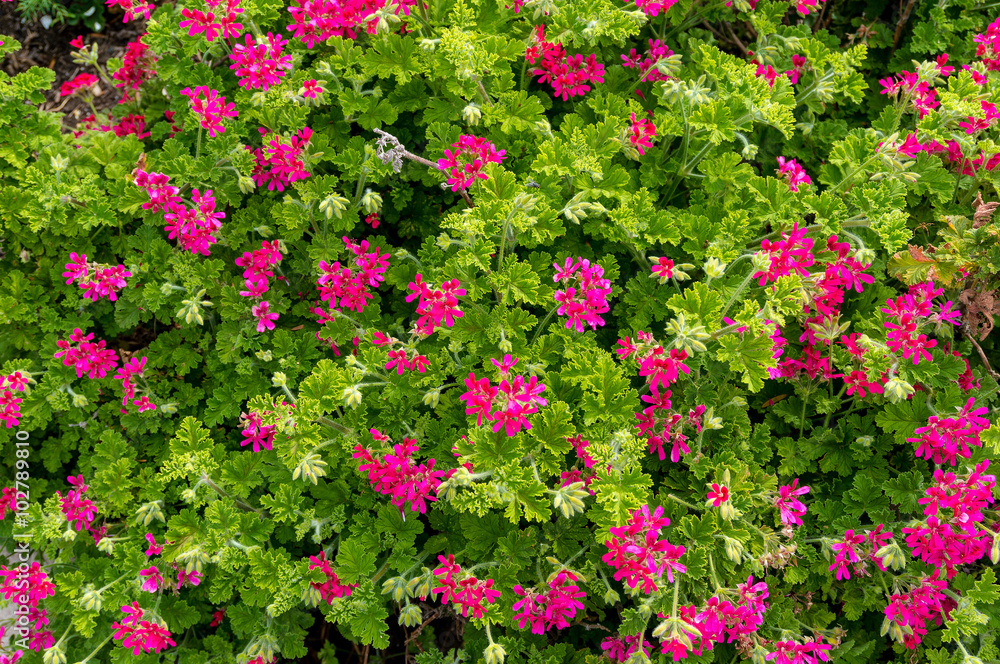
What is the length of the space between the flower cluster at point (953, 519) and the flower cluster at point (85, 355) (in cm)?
415

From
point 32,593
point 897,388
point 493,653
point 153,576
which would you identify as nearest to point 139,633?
point 153,576

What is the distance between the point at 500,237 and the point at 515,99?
0.82m

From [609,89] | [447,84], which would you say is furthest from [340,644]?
[609,89]

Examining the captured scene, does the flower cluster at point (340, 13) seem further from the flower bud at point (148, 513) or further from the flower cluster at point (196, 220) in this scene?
the flower bud at point (148, 513)

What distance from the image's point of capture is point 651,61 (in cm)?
401

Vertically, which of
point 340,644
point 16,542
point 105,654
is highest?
point 16,542

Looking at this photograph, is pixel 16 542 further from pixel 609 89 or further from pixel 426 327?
pixel 609 89

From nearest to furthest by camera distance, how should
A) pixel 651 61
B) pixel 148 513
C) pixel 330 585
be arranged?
pixel 330 585 → pixel 148 513 → pixel 651 61

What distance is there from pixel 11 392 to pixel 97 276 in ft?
2.39

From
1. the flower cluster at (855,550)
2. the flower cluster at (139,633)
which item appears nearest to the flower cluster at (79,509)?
the flower cluster at (139,633)

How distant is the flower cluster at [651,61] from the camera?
3.92 metres

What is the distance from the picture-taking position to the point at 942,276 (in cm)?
336

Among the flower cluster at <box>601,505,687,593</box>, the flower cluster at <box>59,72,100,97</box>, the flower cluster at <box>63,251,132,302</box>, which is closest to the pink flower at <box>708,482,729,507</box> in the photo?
the flower cluster at <box>601,505,687,593</box>

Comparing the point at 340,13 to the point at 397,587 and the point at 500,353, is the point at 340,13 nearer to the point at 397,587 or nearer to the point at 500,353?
the point at 500,353
